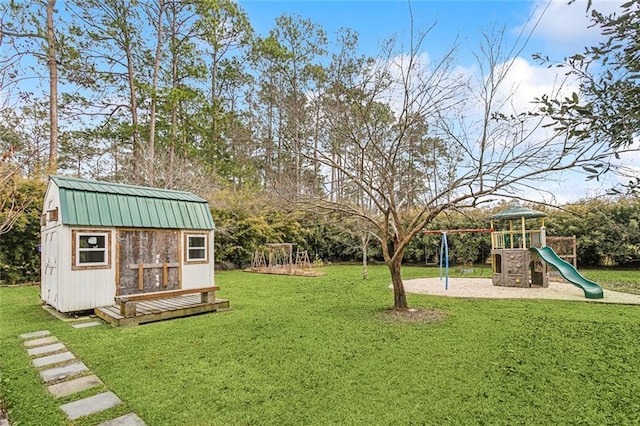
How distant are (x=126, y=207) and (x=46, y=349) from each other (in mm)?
3212

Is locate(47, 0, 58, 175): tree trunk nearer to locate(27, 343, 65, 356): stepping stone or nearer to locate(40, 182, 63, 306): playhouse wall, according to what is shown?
locate(40, 182, 63, 306): playhouse wall

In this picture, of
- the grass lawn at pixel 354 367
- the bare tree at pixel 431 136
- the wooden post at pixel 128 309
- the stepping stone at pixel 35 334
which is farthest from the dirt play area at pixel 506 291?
the stepping stone at pixel 35 334

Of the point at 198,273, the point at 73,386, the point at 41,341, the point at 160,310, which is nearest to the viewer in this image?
the point at 73,386

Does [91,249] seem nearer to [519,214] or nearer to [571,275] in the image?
[519,214]

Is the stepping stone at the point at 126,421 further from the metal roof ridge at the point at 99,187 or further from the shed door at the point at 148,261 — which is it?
the metal roof ridge at the point at 99,187

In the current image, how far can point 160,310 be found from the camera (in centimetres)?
589

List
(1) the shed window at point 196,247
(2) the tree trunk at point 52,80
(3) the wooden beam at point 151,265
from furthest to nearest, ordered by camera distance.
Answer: (2) the tree trunk at point 52,80
(1) the shed window at point 196,247
(3) the wooden beam at point 151,265

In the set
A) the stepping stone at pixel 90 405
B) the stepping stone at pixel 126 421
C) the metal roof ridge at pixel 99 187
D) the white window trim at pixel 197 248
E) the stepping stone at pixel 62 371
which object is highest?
the metal roof ridge at pixel 99 187

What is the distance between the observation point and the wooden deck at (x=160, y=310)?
5.46 m

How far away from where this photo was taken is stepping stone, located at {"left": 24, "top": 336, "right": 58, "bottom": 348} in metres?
4.44

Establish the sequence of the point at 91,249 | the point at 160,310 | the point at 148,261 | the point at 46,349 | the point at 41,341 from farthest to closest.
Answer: the point at 148,261 < the point at 91,249 < the point at 160,310 < the point at 41,341 < the point at 46,349

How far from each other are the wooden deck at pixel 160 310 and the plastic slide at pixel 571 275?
7511 millimetres

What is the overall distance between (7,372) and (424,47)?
6.35 m

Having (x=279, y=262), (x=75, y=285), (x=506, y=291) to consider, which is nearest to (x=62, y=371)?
(x=75, y=285)
